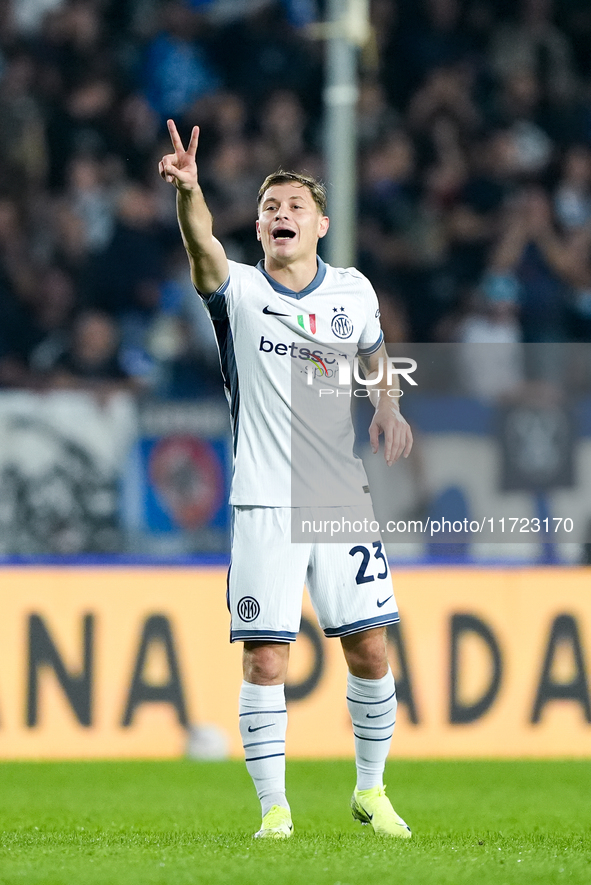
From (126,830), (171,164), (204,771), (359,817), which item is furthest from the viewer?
(204,771)

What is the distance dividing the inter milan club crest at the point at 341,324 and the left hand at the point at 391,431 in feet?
0.98

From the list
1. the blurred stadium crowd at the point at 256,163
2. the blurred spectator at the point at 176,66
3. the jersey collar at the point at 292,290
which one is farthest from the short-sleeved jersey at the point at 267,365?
the blurred spectator at the point at 176,66

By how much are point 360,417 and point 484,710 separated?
1.69 meters

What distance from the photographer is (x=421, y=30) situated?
532 inches

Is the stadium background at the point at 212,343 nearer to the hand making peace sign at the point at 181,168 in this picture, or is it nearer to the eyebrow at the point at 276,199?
the eyebrow at the point at 276,199

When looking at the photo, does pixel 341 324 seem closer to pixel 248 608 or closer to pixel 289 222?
pixel 289 222

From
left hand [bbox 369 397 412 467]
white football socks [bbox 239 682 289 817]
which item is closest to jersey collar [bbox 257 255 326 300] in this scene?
left hand [bbox 369 397 412 467]

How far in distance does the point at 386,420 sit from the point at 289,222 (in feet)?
2.47

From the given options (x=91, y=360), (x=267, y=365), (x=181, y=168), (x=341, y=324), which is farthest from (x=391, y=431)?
(x=91, y=360)

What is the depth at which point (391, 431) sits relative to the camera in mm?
5227

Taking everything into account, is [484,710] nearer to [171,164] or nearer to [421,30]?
[171,164]

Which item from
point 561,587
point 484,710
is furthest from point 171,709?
point 561,587

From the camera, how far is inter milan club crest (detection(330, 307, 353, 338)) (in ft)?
16.8

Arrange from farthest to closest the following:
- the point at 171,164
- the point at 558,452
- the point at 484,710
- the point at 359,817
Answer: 1. the point at 558,452
2. the point at 484,710
3. the point at 359,817
4. the point at 171,164
